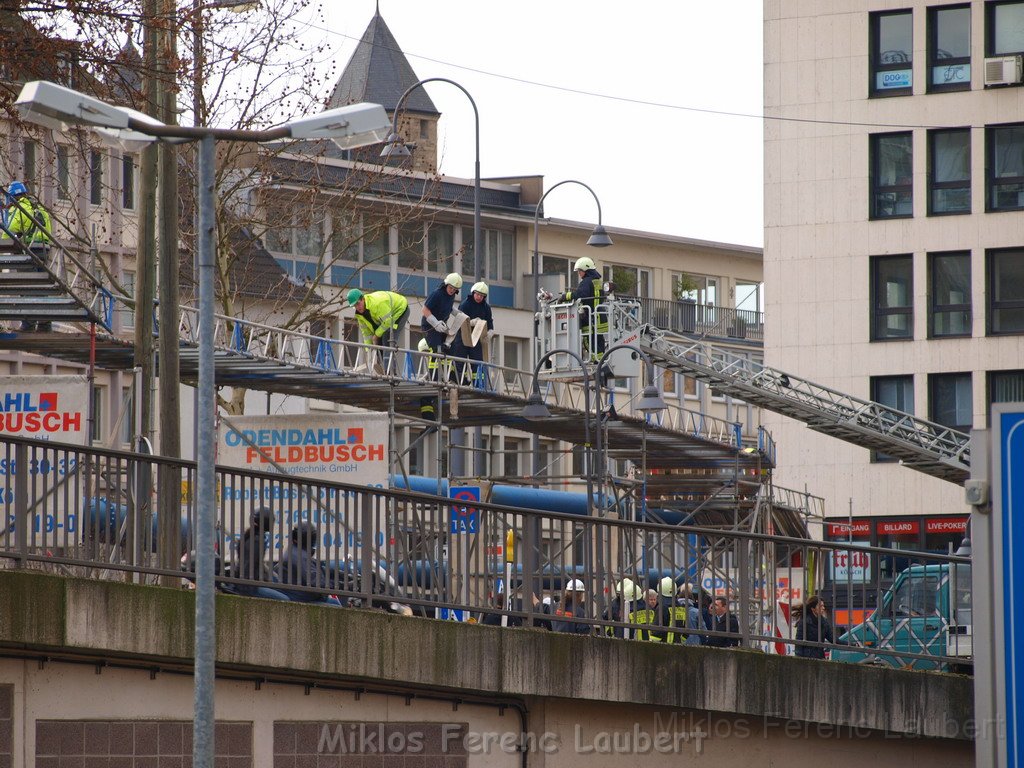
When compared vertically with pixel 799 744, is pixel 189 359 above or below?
above

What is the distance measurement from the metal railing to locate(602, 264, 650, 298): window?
62.1m

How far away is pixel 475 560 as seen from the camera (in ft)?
50.8

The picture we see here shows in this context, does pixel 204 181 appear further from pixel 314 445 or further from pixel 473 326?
pixel 473 326

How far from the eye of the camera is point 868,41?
52.8 meters

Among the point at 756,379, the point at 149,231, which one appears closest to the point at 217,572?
the point at 149,231

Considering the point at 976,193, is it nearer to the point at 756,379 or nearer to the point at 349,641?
the point at 756,379

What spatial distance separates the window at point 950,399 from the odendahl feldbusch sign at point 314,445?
31116 millimetres

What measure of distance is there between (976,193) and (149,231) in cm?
3439

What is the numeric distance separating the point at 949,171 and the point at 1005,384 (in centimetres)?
581

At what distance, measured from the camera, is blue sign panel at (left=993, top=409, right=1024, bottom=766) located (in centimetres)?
1191

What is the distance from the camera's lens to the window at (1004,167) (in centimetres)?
5088

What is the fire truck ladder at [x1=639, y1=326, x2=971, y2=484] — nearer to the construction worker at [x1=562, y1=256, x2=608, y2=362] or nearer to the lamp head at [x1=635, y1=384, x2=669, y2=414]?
the construction worker at [x1=562, y1=256, x2=608, y2=362]

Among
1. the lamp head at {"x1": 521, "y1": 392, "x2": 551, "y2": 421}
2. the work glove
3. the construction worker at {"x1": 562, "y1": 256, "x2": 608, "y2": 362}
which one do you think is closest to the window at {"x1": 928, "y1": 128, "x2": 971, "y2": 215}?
the construction worker at {"x1": 562, "y1": 256, "x2": 608, "y2": 362}

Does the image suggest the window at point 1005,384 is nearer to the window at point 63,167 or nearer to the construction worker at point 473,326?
the construction worker at point 473,326
